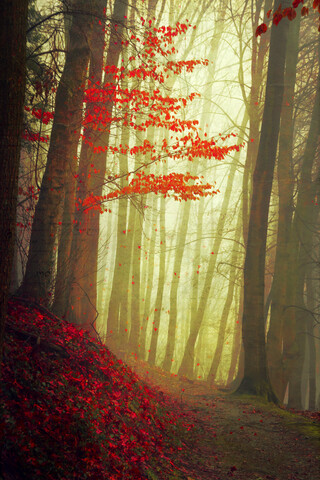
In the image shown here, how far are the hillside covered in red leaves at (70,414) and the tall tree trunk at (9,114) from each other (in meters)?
1.10

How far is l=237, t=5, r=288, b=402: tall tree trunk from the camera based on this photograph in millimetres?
9984

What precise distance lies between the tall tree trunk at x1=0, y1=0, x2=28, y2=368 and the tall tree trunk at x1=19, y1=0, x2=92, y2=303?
10.8ft

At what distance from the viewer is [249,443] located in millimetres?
6637

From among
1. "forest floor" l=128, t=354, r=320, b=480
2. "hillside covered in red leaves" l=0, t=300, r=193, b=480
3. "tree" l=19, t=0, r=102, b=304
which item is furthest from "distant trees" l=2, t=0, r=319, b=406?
"forest floor" l=128, t=354, r=320, b=480

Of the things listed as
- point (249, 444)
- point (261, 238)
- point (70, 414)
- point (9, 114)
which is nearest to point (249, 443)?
Result: point (249, 444)

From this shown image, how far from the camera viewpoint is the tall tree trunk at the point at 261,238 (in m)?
9.98

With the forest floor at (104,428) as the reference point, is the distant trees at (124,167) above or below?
above

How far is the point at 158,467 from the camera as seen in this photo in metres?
4.76

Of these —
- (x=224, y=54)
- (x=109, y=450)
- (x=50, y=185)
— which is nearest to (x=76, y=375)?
(x=109, y=450)

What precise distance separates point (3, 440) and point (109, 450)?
138cm

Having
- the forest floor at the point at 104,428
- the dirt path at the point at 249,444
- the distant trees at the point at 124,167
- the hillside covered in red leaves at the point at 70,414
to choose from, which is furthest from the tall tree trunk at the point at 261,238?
the hillside covered in red leaves at the point at 70,414

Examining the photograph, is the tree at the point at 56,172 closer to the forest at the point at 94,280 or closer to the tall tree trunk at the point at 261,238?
the forest at the point at 94,280

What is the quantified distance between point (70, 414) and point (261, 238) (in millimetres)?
7221

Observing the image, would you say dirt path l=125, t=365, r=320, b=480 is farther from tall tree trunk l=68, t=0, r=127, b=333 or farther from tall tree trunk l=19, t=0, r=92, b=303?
tall tree trunk l=19, t=0, r=92, b=303
